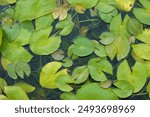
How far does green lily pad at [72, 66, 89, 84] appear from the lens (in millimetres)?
1197

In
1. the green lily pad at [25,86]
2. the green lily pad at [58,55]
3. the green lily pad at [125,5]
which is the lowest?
the green lily pad at [25,86]

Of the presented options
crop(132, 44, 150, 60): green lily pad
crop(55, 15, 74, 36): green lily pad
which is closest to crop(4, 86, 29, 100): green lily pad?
crop(55, 15, 74, 36): green lily pad

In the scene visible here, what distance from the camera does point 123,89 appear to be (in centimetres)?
119

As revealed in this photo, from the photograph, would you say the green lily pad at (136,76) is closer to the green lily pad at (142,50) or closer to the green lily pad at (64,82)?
the green lily pad at (142,50)

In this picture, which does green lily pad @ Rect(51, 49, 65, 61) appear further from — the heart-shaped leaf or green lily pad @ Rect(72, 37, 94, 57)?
the heart-shaped leaf

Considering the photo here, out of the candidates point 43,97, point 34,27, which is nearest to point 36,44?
point 34,27

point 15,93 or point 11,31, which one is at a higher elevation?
point 11,31

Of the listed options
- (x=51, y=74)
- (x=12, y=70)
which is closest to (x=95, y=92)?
(x=51, y=74)

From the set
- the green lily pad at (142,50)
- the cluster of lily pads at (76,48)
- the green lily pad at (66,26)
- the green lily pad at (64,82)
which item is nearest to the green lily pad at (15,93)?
the cluster of lily pads at (76,48)

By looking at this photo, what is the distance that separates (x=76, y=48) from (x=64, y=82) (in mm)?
105

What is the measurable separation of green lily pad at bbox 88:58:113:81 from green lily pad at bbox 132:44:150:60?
0.09 meters

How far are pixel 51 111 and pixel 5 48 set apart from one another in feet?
0.75

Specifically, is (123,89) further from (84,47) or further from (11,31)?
(11,31)

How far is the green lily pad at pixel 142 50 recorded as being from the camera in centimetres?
120
